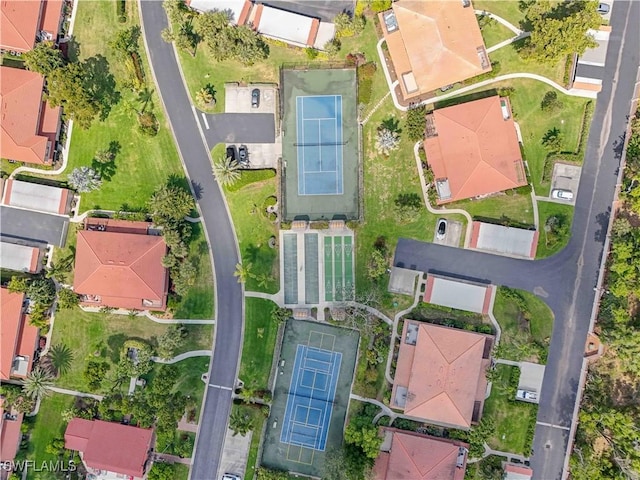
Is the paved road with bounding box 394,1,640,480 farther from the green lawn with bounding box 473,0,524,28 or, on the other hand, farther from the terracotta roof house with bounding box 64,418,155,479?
the terracotta roof house with bounding box 64,418,155,479

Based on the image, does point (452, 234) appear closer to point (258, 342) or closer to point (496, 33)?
point (496, 33)

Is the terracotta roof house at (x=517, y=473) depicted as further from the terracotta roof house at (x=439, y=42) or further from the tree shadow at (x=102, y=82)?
the tree shadow at (x=102, y=82)

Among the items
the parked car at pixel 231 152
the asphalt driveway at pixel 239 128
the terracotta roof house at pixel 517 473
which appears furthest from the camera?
the asphalt driveway at pixel 239 128

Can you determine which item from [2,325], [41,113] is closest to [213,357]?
[2,325]

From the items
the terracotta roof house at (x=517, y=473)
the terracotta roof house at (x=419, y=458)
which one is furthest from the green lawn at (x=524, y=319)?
the terracotta roof house at (x=419, y=458)

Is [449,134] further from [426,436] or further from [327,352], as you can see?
[426,436]

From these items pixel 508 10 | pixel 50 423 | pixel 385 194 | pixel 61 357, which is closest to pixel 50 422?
pixel 50 423

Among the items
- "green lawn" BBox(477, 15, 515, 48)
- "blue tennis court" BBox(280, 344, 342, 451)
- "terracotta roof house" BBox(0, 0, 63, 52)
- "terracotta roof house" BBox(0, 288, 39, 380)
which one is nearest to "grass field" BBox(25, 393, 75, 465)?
"terracotta roof house" BBox(0, 288, 39, 380)
